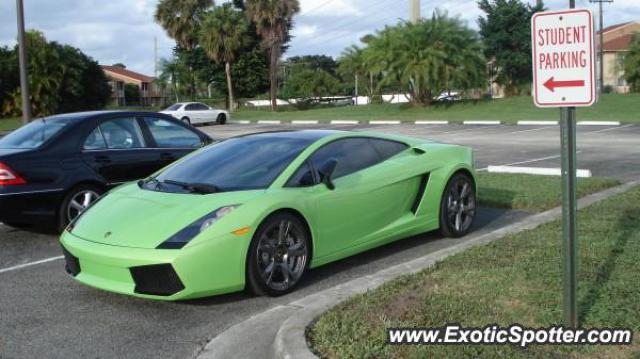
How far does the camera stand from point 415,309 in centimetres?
458

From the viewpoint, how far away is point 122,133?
27.9 ft

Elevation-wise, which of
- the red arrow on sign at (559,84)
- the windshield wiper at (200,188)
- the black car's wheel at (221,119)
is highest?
the black car's wheel at (221,119)

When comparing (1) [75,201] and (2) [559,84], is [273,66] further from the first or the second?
(2) [559,84]

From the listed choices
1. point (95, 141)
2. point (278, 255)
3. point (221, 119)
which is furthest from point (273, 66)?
point (278, 255)

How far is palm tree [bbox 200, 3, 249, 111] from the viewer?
52.2m

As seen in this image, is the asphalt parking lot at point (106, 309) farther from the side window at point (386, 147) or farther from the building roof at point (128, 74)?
the building roof at point (128, 74)

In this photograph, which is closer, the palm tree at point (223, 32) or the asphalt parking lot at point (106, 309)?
the asphalt parking lot at point (106, 309)

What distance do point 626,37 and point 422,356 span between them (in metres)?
78.8

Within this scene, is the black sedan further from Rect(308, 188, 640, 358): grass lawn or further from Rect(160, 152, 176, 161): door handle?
Rect(308, 188, 640, 358): grass lawn

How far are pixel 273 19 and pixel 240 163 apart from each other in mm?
48465

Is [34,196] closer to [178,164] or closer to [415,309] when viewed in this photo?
[178,164]

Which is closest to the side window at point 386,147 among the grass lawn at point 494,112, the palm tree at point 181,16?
the grass lawn at point 494,112

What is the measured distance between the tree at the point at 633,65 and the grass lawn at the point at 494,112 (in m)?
7.09

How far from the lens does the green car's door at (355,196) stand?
19.2 feet
